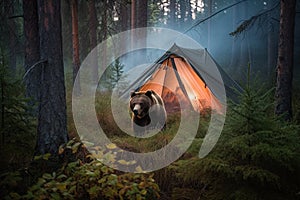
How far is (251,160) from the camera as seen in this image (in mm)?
3111

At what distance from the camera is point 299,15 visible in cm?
2564

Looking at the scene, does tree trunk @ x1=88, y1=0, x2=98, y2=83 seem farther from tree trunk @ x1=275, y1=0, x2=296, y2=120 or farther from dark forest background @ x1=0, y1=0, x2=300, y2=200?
tree trunk @ x1=275, y1=0, x2=296, y2=120

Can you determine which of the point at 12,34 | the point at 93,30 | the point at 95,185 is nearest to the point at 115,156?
the point at 95,185

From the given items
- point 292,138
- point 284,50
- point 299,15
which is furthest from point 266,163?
point 299,15

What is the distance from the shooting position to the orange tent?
8.15 meters

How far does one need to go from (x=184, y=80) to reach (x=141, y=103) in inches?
106

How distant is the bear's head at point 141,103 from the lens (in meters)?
6.37

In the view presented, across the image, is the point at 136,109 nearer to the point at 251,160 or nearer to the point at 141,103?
the point at 141,103

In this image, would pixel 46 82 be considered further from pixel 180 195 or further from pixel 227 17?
pixel 227 17

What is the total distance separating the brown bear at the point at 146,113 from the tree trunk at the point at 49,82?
7.71ft

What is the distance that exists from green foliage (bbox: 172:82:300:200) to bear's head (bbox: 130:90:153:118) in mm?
3200

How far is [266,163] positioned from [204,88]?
5.30 meters

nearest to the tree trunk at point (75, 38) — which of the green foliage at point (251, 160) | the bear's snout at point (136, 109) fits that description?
the bear's snout at point (136, 109)

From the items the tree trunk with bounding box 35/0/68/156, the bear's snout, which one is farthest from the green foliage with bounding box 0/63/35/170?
the bear's snout
